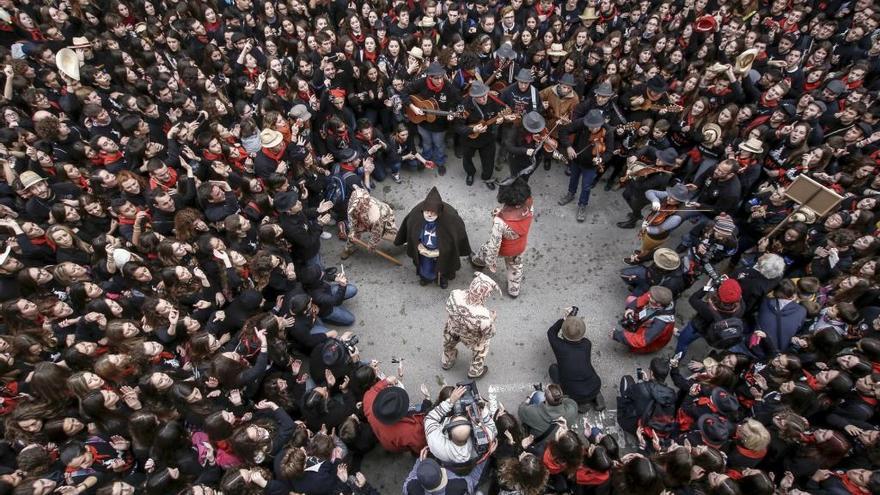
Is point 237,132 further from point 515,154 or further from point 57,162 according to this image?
point 515,154

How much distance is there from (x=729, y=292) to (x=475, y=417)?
3.22 meters

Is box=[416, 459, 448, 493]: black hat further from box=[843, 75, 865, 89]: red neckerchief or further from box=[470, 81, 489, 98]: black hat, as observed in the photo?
box=[843, 75, 865, 89]: red neckerchief

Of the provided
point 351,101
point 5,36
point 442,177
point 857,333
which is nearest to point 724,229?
point 857,333

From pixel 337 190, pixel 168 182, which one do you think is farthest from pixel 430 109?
pixel 168 182

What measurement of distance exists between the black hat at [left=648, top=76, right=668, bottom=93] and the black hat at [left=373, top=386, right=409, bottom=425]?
588 centimetres

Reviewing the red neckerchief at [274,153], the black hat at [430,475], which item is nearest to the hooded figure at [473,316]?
the black hat at [430,475]

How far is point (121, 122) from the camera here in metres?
6.62

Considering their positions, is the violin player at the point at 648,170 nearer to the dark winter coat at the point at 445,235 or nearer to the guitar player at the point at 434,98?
the dark winter coat at the point at 445,235

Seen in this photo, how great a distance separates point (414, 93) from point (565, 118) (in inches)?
98.1

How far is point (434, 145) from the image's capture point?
855 centimetres

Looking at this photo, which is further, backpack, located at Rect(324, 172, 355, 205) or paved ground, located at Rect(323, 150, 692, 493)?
backpack, located at Rect(324, 172, 355, 205)

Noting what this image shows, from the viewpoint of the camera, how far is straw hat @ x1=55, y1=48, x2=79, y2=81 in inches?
291

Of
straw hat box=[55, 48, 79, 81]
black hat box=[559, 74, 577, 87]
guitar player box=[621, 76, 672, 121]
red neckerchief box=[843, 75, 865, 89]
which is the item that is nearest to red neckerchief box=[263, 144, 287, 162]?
straw hat box=[55, 48, 79, 81]

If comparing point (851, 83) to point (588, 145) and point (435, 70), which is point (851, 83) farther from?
point (435, 70)
